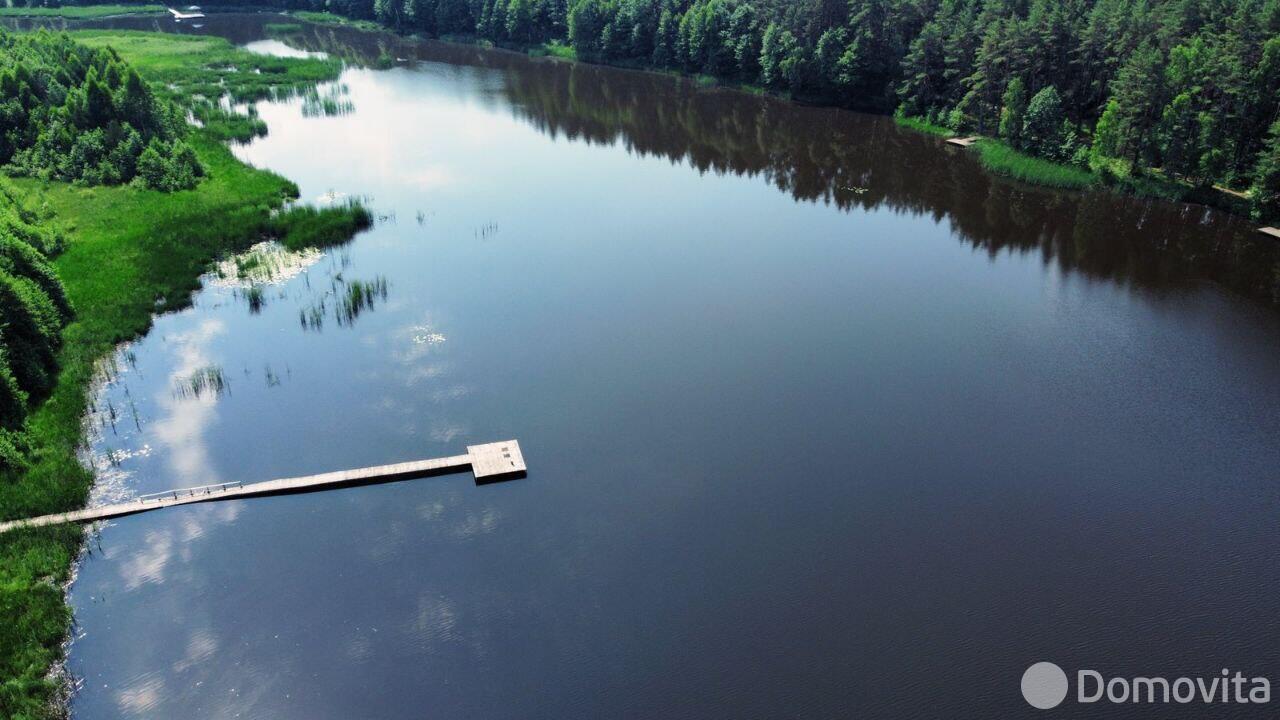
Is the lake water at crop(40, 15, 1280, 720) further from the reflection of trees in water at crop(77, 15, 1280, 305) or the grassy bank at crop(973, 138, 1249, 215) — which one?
the grassy bank at crop(973, 138, 1249, 215)

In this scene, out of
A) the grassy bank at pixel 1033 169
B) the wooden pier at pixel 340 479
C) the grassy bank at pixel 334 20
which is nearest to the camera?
the wooden pier at pixel 340 479

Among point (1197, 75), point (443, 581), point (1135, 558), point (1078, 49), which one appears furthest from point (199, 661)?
point (1078, 49)

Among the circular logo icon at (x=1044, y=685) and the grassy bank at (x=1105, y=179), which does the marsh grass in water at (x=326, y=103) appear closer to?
the grassy bank at (x=1105, y=179)

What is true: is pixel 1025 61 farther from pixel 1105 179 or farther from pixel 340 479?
pixel 340 479


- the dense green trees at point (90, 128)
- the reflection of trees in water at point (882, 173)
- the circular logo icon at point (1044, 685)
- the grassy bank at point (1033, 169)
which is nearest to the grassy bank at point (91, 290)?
the dense green trees at point (90, 128)

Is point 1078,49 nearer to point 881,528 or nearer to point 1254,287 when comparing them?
point 1254,287

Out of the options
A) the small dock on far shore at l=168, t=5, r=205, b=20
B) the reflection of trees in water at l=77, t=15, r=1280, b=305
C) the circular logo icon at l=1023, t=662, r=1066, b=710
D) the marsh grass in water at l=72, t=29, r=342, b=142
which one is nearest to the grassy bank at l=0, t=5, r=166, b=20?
A: the small dock on far shore at l=168, t=5, r=205, b=20
